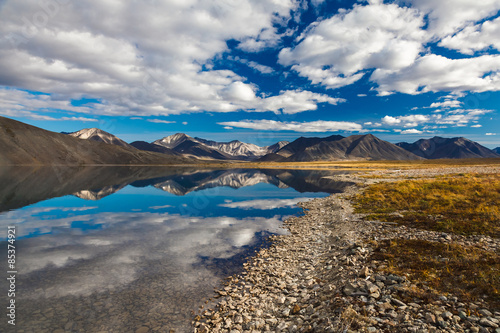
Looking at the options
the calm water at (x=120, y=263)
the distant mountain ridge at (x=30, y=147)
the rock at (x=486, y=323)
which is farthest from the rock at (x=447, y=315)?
the distant mountain ridge at (x=30, y=147)

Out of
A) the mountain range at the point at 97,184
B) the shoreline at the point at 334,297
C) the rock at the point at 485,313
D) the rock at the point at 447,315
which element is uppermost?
the rock at the point at 485,313

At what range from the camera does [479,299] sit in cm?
812

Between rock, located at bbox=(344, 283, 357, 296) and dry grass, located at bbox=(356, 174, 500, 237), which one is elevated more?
dry grass, located at bbox=(356, 174, 500, 237)

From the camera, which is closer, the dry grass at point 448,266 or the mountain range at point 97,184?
the dry grass at point 448,266

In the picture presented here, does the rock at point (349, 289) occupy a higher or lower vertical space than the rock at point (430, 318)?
lower

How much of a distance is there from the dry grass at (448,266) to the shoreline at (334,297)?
673mm

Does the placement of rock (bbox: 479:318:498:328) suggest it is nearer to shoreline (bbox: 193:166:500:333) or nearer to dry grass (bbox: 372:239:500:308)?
shoreline (bbox: 193:166:500:333)

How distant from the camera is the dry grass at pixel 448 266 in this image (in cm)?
875

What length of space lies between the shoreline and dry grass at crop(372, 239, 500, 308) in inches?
26.5

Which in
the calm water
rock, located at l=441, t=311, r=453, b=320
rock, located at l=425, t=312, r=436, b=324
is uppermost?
rock, located at l=441, t=311, r=453, b=320

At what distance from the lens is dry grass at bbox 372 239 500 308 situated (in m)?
8.75

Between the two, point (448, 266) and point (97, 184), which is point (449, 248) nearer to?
point (448, 266)

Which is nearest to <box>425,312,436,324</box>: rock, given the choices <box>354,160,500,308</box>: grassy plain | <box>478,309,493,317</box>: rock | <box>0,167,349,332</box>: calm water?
<box>478,309,493,317</box>: rock

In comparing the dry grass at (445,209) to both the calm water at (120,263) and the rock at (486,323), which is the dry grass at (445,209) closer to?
the rock at (486,323)
